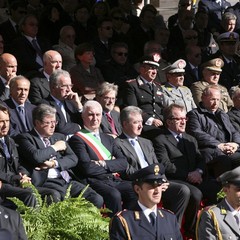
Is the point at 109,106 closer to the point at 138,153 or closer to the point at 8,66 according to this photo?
the point at 138,153

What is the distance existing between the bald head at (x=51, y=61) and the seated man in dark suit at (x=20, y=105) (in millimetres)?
1328

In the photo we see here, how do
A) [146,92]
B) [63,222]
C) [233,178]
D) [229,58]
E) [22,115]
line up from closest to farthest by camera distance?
[233,178], [63,222], [22,115], [146,92], [229,58]

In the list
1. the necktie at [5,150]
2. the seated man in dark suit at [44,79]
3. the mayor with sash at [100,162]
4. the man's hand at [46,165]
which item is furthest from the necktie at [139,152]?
the necktie at [5,150]

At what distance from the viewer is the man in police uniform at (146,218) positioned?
7.92 m

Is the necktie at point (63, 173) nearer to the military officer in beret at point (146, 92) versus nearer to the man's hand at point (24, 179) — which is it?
the man's hand at point (24, 179)

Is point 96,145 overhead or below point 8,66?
below

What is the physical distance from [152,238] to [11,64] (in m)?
5.16

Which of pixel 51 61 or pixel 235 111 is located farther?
pixel 235 111

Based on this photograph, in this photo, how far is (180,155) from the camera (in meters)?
11.9

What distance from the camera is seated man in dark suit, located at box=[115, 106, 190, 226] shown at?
1123cm

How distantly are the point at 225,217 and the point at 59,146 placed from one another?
330 centimetres

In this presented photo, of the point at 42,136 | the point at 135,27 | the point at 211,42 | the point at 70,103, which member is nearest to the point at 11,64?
the point at 70,103

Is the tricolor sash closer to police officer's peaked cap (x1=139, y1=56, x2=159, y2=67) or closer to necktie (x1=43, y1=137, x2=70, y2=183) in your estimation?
necktie (x1=43, y1=137, x2=70, y2=183)

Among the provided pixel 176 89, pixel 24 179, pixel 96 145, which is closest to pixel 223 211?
pixel 24 179
